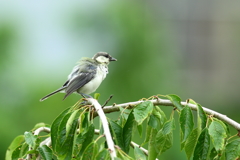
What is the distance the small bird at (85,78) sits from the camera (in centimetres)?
342

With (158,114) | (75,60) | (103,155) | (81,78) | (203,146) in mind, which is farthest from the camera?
(75,60)

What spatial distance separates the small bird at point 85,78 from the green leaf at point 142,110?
180cm

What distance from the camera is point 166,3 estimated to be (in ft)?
50.2

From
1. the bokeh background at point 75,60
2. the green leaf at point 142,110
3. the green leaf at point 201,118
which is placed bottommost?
the bokeh background at point 75,60

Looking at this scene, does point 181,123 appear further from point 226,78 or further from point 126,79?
point 226,78

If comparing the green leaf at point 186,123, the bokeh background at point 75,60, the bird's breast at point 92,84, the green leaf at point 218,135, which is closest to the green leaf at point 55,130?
the green leaf at point 186,123

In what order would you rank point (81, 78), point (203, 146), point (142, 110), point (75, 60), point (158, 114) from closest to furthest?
point (203, 146) → point (142, 110) → point (158, 114) → point (81, 78) → point (75, 60)

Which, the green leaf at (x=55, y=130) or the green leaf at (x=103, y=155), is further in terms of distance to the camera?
the green leaf at (x=55, y=130)

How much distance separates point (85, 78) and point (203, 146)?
2.13m

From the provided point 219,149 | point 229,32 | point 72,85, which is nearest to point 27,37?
point 72,85

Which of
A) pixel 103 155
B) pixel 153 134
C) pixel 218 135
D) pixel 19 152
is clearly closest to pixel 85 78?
→ pixel 19 152

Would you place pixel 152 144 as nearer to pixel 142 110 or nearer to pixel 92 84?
pixel 142 110

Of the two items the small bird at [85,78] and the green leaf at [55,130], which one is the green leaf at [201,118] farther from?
the small bird at [85,78]

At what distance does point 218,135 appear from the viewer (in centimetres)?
148
